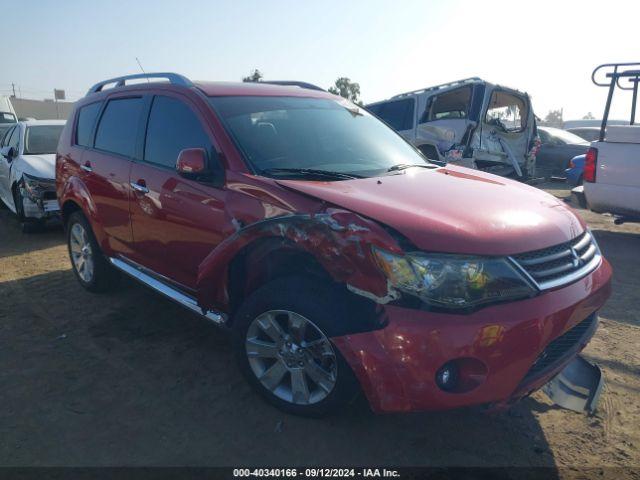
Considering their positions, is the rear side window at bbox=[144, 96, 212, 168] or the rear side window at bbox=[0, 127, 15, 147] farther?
the rear side window at bbox=[0, 127, 15, 147]

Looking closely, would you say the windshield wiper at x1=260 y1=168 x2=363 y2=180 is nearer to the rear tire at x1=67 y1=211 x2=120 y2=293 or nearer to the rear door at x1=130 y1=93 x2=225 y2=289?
the rear door at x1=130 y1=93 x2=225 y2=289

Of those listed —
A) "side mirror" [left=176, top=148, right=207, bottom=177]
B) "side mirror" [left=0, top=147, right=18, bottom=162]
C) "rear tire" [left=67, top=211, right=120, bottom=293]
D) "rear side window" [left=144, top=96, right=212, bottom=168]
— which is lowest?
"rear tire" [left=67, top=211, right=120, bottom=293]

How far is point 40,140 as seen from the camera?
25.8 ft

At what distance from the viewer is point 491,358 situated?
2.18 meters

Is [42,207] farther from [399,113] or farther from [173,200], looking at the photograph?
[399,113]

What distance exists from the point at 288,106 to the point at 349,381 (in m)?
2.03

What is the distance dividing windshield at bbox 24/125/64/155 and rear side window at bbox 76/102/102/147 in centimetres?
315

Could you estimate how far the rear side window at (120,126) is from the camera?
3.96 metres

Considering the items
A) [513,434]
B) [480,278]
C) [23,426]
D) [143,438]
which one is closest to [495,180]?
[480,278]

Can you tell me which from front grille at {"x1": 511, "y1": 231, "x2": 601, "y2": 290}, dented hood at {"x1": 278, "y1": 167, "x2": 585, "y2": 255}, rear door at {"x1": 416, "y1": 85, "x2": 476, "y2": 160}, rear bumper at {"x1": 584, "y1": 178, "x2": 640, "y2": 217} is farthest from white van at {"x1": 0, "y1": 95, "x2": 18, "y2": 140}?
front grille at {"x1": 511, "y1": 231, "x2": 601, "y2": 290}

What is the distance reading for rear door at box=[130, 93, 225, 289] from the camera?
3.11 metres

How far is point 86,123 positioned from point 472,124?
6.62 meters

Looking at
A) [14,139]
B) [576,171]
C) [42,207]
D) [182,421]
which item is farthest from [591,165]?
[14,139]

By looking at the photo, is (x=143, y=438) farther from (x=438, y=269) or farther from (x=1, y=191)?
(x=1, y=191)
